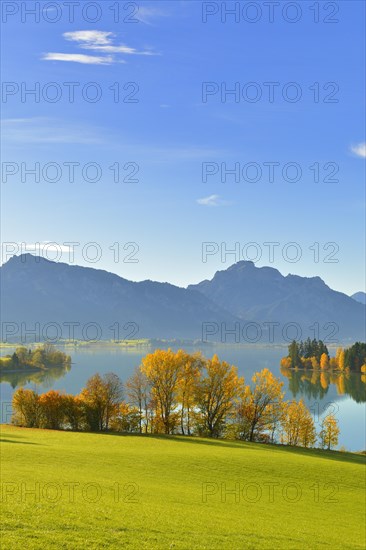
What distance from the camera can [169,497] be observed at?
28484 mm

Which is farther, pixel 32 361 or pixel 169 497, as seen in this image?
pixel 32 361

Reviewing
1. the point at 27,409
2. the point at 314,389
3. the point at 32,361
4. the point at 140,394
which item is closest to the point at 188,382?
the point at 140,394

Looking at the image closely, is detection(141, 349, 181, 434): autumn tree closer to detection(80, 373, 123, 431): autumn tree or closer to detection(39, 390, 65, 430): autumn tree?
detection(80, 373, 123, 431): autumn tree

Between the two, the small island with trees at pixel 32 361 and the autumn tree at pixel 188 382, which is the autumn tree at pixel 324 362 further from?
the autumn tree at pixel 188 382

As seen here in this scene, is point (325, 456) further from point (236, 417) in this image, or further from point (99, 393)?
point (99, 393)

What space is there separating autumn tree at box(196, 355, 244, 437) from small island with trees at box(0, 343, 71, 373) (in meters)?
109

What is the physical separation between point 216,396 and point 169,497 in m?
38.7

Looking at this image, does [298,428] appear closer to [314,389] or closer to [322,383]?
[314,389]

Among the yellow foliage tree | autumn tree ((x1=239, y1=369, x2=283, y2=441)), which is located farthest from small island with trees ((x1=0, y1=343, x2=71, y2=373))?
the yellow foliage tree

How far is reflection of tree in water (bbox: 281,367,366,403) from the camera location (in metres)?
130

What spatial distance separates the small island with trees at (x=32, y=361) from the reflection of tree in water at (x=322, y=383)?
77.9 meters

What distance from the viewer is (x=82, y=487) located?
2745 cm

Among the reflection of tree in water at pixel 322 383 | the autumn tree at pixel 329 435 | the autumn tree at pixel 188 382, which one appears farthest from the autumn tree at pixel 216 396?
the reflection of tree in water at pixel 322 383

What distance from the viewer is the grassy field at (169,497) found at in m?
20.2
